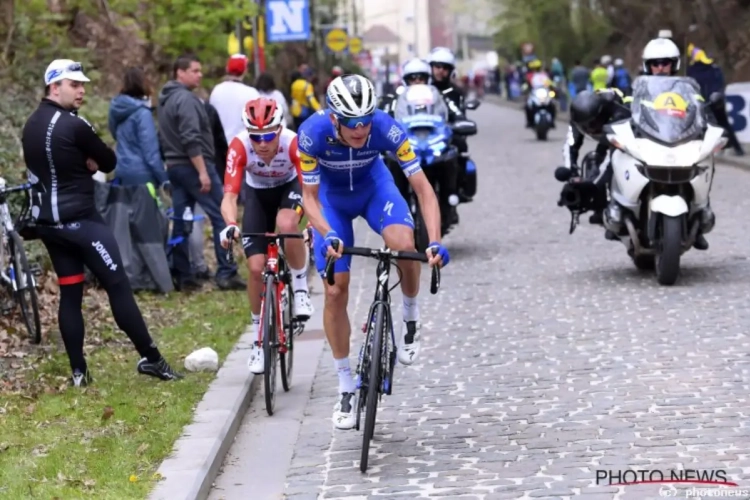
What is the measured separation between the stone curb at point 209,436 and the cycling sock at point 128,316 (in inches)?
19.4

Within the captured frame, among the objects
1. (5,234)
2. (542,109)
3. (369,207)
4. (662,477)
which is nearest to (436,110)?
(5,234)

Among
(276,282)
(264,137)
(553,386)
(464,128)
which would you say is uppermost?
(264,137)

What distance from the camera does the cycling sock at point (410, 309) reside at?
8.13m

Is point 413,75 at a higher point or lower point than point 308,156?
lower

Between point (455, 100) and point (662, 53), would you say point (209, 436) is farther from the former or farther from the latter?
point (455, 100)

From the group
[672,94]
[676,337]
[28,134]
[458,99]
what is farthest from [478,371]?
[458,99]

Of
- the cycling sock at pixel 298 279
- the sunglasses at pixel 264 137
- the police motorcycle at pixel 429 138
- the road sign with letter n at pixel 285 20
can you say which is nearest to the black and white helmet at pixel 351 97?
the sunglasses at pixel 264 137

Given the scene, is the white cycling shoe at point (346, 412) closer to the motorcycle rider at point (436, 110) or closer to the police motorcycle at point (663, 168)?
the police motorcycle at point (663, 168)

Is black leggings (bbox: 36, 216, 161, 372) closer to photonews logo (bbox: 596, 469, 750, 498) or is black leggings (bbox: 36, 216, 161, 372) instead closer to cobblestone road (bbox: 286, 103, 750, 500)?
cobblestone road (bbox: 286, 103, 750, 500)

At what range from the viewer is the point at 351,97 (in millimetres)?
7445

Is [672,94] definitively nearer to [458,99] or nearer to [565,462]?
[458,99]

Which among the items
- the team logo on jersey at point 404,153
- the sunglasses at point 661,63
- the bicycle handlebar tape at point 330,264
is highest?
the sunglasses at point 661,63

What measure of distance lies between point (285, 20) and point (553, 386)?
58.3 feet

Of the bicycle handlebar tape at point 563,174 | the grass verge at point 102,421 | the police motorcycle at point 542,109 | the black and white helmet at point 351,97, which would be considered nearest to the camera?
the grass verge at point 102,421
